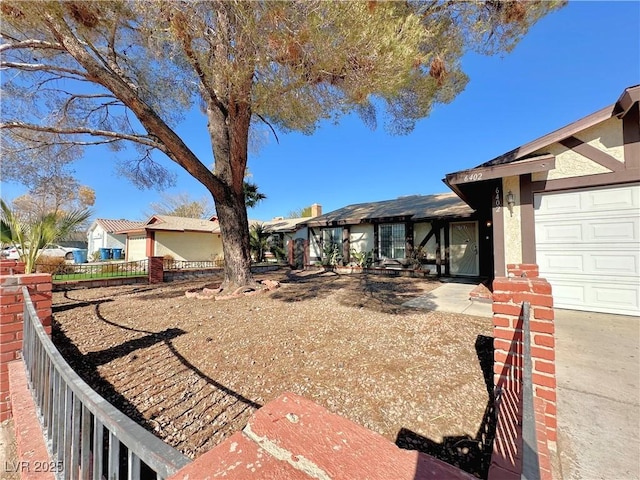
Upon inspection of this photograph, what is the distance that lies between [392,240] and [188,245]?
45.6ft

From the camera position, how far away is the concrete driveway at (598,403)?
1.78 meters

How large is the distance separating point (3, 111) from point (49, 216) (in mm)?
3221

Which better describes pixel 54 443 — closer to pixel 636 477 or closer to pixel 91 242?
pixel 636 477

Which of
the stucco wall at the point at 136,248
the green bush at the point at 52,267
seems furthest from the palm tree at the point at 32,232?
the stucco wall at the point at 136,248

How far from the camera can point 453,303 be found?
6219 mm

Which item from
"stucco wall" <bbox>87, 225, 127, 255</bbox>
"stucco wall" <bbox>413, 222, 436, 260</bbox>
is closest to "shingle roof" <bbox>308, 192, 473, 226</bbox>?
"stucco wall" <bbox>413, 222, 436, 260</bbox>

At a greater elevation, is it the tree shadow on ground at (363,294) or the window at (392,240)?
the window at (392,240)

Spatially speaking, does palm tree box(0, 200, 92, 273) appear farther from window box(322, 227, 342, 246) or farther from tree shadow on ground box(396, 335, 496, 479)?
window box(322, 227, 342, 246)

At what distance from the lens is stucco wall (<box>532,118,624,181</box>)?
504cm

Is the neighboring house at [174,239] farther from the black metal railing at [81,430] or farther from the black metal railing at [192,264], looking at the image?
the black metal railing at [81,430]

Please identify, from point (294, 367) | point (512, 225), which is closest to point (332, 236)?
point (512, 225)

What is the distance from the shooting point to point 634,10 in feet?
17.8

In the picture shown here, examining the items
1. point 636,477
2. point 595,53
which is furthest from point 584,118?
point 636,477

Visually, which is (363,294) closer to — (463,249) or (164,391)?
(164,391)
